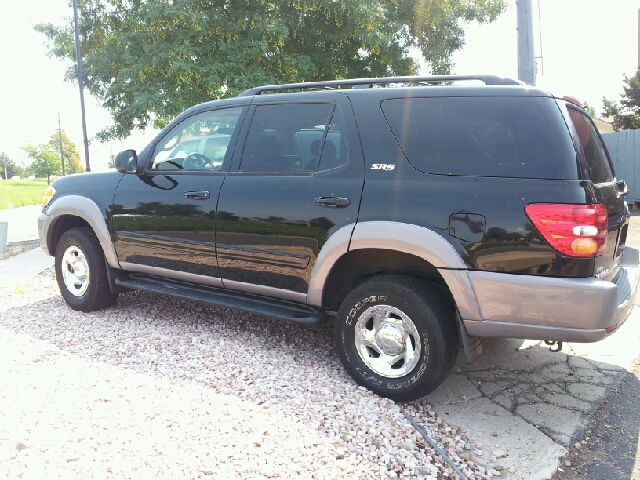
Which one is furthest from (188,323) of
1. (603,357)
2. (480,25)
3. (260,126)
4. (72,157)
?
(72,157)

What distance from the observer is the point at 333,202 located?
3.64 m

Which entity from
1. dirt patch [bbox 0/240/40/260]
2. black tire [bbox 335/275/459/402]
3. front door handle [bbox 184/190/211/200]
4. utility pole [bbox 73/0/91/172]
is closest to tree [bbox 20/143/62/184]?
utility pole [bbox 73/0/91/172]

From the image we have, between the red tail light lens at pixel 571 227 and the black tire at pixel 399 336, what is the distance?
0.78m

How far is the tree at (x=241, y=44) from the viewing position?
12.3 metres

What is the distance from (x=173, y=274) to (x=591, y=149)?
3229mm

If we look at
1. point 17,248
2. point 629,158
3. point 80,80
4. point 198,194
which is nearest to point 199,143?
point 198,194

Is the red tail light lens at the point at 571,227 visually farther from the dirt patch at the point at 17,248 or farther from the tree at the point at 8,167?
the tree at the point at 8,167

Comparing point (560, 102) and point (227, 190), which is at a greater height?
point (560, 102)

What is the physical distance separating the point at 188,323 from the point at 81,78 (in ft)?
40.1

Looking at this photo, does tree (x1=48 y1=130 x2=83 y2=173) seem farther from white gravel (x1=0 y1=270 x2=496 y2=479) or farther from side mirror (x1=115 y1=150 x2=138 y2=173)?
white gravel (x1=0 y1=270 x2=496 y2=479)

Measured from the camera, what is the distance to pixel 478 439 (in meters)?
3.17

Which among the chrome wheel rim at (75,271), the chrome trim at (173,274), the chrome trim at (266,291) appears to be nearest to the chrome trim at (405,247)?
the chrome trim at (266,291)

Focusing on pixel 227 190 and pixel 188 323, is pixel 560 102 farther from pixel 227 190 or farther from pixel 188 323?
pixel 188 323

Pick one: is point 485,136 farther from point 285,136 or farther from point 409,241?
point 285,136
